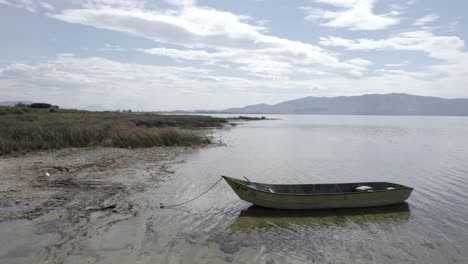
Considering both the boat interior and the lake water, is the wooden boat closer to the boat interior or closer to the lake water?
the boat interior

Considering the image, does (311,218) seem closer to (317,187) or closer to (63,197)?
(317,187)

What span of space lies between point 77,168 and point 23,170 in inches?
96.7

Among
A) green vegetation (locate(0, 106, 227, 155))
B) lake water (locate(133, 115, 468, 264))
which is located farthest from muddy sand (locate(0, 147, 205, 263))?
green vegetation (locate(0, 106, 227, 155))

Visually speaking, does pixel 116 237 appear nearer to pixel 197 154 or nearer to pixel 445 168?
pixel 197 154

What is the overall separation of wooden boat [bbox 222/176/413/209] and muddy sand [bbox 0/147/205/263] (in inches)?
162

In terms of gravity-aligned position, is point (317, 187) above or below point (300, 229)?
above

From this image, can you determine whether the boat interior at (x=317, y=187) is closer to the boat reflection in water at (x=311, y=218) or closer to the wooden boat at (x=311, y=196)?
the wooden boat at (x=311, y=196)

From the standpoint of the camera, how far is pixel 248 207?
13375 mm

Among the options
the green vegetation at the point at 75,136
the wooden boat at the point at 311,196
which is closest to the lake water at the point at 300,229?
the wooden boat at the point at 311,196

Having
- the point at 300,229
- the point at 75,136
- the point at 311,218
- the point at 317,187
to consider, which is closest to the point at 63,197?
the point at 300,229

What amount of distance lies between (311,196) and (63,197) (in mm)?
9006

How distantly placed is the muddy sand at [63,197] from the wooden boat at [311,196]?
4.11 m

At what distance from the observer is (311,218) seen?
486 inches

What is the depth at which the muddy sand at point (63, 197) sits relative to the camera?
349 inches
